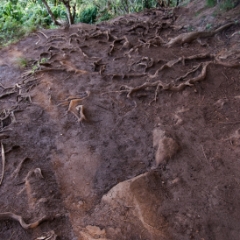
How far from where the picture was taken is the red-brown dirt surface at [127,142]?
4023mm

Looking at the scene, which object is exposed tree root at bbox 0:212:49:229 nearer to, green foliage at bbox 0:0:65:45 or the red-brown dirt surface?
the red-brown dirt surface

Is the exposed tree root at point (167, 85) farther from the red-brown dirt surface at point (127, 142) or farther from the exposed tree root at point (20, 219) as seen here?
the exposed tree root at point (20, 219)

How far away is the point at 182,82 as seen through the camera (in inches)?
275

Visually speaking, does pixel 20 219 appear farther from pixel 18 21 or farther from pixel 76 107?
pixel 18 21

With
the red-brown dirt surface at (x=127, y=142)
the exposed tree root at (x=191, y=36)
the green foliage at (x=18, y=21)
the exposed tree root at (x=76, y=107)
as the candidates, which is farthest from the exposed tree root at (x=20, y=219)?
the green foliage at (x=18, y=21)

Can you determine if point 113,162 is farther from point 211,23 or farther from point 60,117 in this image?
point 211,23

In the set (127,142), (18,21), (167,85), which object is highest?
(18,21)

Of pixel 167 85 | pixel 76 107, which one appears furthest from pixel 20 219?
pixel 167 85

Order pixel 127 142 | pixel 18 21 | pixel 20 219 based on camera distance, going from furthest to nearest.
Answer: pixel 18 21, pixel 127 142, pixel 20 219

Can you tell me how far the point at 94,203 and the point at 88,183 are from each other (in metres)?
0.49

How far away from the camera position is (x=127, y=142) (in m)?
5.67

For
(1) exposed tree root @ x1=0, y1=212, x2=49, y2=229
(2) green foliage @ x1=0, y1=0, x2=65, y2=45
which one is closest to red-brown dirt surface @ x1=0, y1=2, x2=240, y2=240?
(1) exposed tree root @ x1=0, y1=212, x2=49, y2=229

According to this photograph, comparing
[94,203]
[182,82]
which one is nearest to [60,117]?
[94,203]

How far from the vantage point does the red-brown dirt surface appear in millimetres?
4023
